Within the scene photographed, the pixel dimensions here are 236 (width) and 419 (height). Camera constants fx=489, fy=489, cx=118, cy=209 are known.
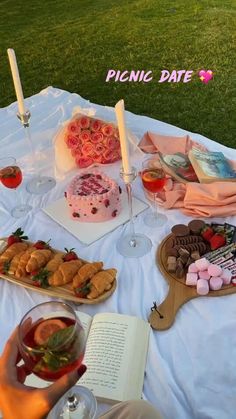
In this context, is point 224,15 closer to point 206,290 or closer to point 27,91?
point 27,91

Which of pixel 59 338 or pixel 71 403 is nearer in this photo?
pixel 59 338

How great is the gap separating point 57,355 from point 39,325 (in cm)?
10

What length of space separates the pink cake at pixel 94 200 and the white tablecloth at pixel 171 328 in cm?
11

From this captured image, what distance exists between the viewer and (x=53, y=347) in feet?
3.65

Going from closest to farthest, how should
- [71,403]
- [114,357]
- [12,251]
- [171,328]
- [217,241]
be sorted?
1. [71,403]
2. [114,357]
3. [171,328]
4. [217,241]
5. [12,251]

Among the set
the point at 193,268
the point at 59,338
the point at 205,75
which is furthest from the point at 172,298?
the point at 205,75

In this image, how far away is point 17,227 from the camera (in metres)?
2.24

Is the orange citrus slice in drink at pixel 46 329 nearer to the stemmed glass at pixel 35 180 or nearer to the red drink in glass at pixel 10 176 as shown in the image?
the red drink in glass at pixel 10 176

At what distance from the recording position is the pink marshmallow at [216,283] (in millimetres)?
1744

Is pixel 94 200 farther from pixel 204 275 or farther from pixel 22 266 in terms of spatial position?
pixel 204 275

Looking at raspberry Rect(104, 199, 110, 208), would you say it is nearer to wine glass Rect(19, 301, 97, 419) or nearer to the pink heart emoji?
wine glass Rect(19, 301, 97, 419)

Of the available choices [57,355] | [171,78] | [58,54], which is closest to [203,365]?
[57,355]

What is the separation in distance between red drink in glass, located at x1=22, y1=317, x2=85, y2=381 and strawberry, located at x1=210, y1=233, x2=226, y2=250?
86cm

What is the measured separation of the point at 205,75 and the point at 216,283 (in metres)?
3.73
